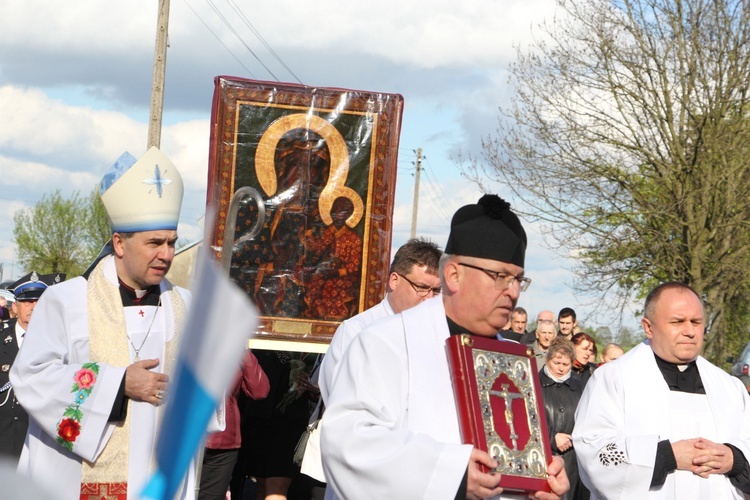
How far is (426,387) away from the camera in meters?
3.60

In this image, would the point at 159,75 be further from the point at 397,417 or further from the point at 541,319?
the point at 397,417

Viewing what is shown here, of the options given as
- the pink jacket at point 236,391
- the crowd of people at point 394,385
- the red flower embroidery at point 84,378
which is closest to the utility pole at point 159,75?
the pink jacket at point 236,391

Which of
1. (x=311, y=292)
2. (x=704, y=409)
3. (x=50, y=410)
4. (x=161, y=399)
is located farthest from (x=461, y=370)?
(x=311, y=292)

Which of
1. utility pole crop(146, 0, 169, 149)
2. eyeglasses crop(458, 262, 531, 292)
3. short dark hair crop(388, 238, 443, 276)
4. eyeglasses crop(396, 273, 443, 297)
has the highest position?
utility pole crop(146, 0, 169, 149)

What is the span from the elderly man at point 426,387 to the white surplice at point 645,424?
190 centimetres

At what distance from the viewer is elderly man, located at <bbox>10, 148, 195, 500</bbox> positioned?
4465mm

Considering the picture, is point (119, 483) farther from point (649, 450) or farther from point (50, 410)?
point (649, 450)

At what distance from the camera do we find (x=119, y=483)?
4.66m

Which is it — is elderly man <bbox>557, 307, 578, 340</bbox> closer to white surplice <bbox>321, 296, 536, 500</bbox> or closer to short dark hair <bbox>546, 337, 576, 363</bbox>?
short dark hair <bbox>546, 337, 576, 363</bbox>

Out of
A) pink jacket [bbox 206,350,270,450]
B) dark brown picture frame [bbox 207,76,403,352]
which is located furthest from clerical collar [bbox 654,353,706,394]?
dark brown picture frame [bbox 207,76,403,352]

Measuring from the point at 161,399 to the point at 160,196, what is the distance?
92 cm

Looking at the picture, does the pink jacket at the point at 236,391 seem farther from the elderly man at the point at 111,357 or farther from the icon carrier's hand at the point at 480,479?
the icon carrier's hand at the point at 480,479

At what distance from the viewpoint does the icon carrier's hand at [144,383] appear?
4488mm

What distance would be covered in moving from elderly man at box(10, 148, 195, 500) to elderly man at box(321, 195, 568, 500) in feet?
4.02
